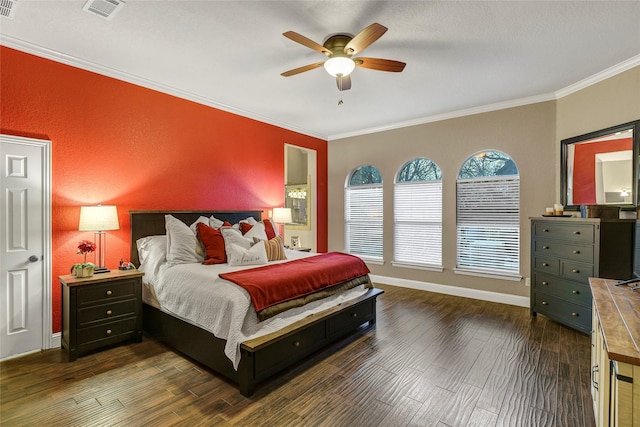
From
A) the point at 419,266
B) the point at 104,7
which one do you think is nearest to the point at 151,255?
the point at 104,7

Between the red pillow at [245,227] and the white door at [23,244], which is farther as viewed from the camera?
the red pillow at [245,227]

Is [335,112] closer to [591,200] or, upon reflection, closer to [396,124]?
[396,124]

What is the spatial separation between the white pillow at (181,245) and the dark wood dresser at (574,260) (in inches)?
164

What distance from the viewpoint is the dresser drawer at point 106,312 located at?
9.26 ft

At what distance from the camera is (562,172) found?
402 cm

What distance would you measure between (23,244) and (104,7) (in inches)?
88.3

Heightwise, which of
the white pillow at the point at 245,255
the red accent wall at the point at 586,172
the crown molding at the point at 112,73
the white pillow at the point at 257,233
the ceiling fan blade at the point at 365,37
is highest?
the crown molding at the point at 112,73

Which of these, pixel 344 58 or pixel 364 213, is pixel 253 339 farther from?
pixel 364 213

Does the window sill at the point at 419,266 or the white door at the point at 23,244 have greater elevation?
the white door at the point at 23,244

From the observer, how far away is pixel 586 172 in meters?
3.76

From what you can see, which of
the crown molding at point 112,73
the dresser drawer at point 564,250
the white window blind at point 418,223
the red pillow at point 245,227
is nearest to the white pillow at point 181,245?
the red pillow at point 245,227

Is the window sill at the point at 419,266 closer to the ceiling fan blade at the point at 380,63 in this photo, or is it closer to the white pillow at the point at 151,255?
the ceiling fan blade at the point at 380,63

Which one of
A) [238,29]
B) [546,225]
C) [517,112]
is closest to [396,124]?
[517,112]

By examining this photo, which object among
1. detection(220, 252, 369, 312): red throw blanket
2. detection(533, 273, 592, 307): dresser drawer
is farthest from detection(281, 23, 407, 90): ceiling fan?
detection(533, 273, 592, 307): dresser drawer
